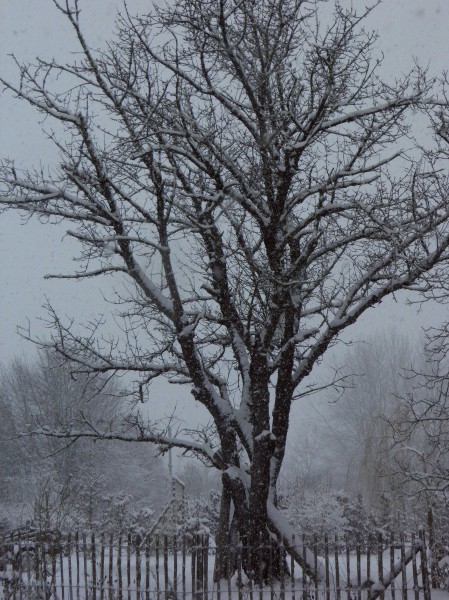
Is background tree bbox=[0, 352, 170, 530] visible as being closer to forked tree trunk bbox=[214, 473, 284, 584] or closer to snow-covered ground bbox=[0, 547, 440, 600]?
forked tree trunk bbox=[214, 473, 284, 584]

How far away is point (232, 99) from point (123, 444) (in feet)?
104

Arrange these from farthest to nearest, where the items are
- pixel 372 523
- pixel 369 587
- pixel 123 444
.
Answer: pixel 123 444 < pixel 372 523 < pixel 369 587

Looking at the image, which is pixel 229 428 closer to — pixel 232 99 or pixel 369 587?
pixel 369 587

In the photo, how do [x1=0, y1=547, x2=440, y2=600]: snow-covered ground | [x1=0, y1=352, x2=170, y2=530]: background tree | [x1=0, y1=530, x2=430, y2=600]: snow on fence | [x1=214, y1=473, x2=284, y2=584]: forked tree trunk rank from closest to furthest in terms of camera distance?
1. [x1=0, y1=530, x2=430, y2=600]: snow on fence
2. [x1=0, y1=547, x2=440, y2=600]: snow-covered ground
3. [x1=214, y1=473, x2=284, y2=584]: forked tree trunk
4. [x1=0, y1=352, x2=170, y2=530]: background tree

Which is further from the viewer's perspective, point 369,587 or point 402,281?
point 402,281

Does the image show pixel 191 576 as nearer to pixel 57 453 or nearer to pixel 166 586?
pixel 166 586

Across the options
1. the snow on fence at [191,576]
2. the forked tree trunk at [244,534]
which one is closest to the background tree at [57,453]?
the forked tree trunk at [244,534]

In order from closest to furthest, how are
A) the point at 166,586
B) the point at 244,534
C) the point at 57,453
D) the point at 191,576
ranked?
the point at 166,586 < the point at 191,576 < the point at 244,534 < the point at 57,453

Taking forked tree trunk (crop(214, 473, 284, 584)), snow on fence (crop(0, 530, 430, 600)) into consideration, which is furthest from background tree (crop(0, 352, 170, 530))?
snow on fence (crop(0, 530, 430, 600))

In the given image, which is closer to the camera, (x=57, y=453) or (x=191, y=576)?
(x=191, y=576)

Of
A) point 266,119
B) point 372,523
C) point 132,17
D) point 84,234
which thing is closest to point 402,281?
point 266,119

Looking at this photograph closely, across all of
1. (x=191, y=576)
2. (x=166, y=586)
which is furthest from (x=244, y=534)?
(x=166, y=586)

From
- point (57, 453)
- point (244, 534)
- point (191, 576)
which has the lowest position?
point (191, 576)

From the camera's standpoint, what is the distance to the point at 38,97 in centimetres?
1121
